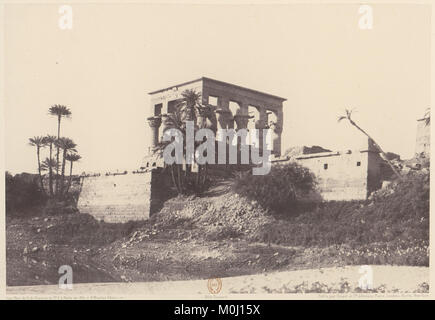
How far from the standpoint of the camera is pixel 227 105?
25.2 m

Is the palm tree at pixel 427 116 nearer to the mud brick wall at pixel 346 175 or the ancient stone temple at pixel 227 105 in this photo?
the mud brick wall at pixel 346 175

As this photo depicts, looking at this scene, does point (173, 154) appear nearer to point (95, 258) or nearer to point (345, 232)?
point (95, 258)

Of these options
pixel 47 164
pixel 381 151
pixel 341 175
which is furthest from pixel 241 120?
pixel 47 164

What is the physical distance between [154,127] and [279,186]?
810 cm

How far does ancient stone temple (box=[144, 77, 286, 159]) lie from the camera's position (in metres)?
24.6

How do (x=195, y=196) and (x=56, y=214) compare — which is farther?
(x=56, y=214)

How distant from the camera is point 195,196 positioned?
22.2 m

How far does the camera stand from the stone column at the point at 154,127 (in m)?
25.8

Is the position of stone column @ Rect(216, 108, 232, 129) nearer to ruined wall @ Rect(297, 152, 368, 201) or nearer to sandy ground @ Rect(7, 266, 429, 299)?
ruined wall @ Rect(297, 152, 368, 201)

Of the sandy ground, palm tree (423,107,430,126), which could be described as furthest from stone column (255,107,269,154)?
the sandy ground

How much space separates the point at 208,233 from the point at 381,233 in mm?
5600

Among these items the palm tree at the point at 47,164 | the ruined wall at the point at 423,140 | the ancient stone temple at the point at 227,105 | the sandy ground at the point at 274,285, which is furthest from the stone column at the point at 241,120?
the sandy ground at the point at 274,285
